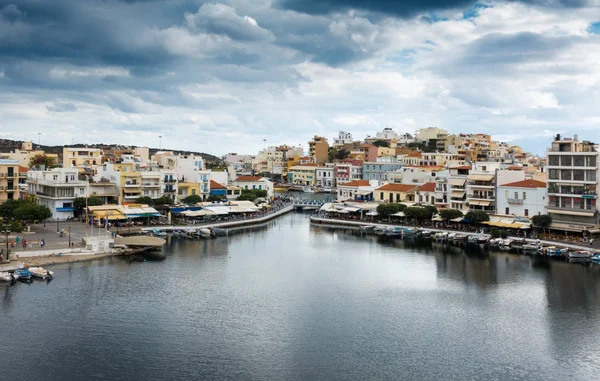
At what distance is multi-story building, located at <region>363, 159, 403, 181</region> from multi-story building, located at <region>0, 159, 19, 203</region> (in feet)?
164

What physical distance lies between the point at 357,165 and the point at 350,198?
996 inches

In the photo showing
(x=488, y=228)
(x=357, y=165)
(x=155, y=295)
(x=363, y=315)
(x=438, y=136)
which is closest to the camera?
(x=363, y=315)

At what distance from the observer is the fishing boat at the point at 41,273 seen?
31.1 meters

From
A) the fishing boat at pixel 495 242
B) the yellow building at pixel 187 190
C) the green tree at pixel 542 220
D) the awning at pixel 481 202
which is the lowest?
the fishing boat at pixel 495 242

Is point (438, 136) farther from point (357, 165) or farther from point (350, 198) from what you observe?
point (350, 198)

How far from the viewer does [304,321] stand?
25.0 metres

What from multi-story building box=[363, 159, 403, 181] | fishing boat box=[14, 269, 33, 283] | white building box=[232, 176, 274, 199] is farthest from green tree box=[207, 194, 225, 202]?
fishing boat box=[14, 269, 33, 283]

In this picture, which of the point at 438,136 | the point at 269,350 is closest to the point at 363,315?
the point at 269,350

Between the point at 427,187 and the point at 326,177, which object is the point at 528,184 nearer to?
the point at 427,187

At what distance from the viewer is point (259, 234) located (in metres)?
51.0

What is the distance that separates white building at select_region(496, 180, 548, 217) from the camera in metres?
46.8

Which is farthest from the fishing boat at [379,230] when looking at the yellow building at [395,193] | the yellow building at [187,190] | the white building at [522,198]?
the yellow building at [187,190]

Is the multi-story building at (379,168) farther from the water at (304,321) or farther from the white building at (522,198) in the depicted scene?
the water at (304,321)

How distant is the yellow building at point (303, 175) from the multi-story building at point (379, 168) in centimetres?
1647
